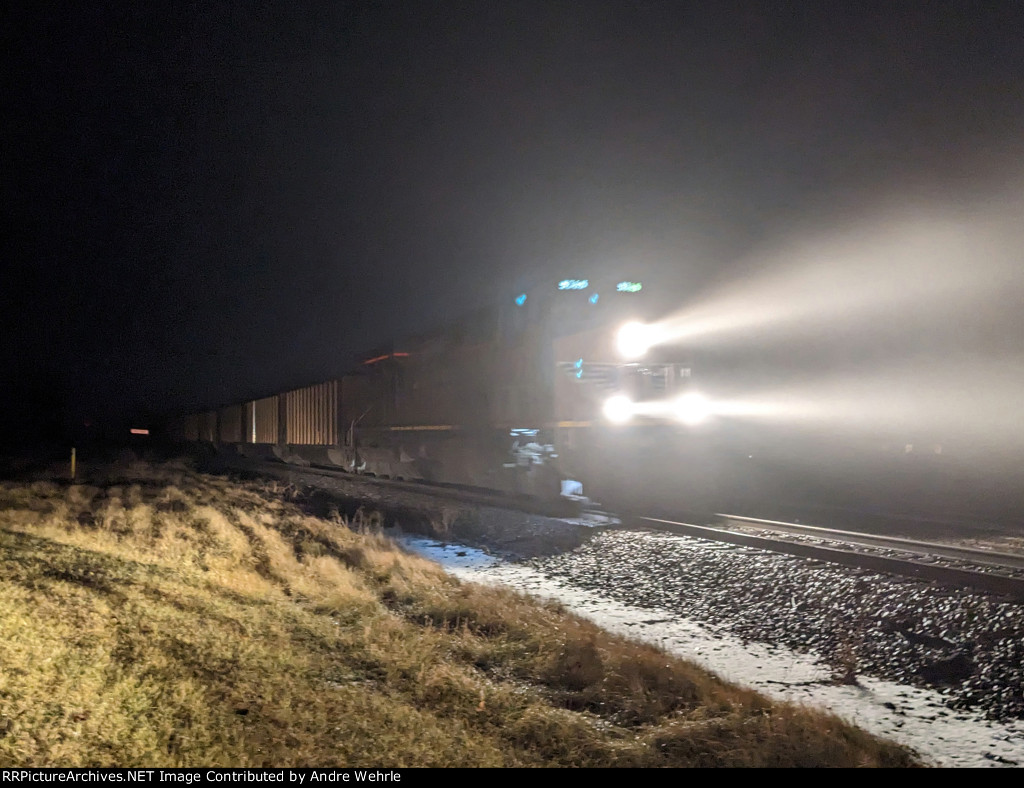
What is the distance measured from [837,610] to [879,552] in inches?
93.7

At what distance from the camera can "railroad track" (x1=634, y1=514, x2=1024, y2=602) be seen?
707 cm

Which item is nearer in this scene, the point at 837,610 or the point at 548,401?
the point at 837,610

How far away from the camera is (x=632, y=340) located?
13570mm

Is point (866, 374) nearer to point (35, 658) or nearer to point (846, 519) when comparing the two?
point (846, 519)

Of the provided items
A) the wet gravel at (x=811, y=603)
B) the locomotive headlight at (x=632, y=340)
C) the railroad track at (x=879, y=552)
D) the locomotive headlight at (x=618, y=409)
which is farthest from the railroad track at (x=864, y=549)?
the locomotive headlight at (x=632, y=340)

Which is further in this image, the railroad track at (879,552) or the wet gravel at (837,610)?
the railroad track at (879,552)

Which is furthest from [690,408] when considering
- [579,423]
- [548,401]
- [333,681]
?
[333,681]

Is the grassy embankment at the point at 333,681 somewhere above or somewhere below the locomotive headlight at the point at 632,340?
below

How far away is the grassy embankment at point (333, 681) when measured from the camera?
4.12 m

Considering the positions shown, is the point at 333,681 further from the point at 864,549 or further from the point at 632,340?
the point at 632,340

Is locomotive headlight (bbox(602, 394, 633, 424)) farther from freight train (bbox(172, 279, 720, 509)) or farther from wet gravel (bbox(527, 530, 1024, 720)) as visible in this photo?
wet gravel (bbox(527, 530, 1024, 720))

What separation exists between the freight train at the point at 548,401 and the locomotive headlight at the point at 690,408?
0.02m

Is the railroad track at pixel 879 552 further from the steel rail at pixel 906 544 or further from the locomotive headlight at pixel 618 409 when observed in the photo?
the locomotive headlight at pixel 618 409
